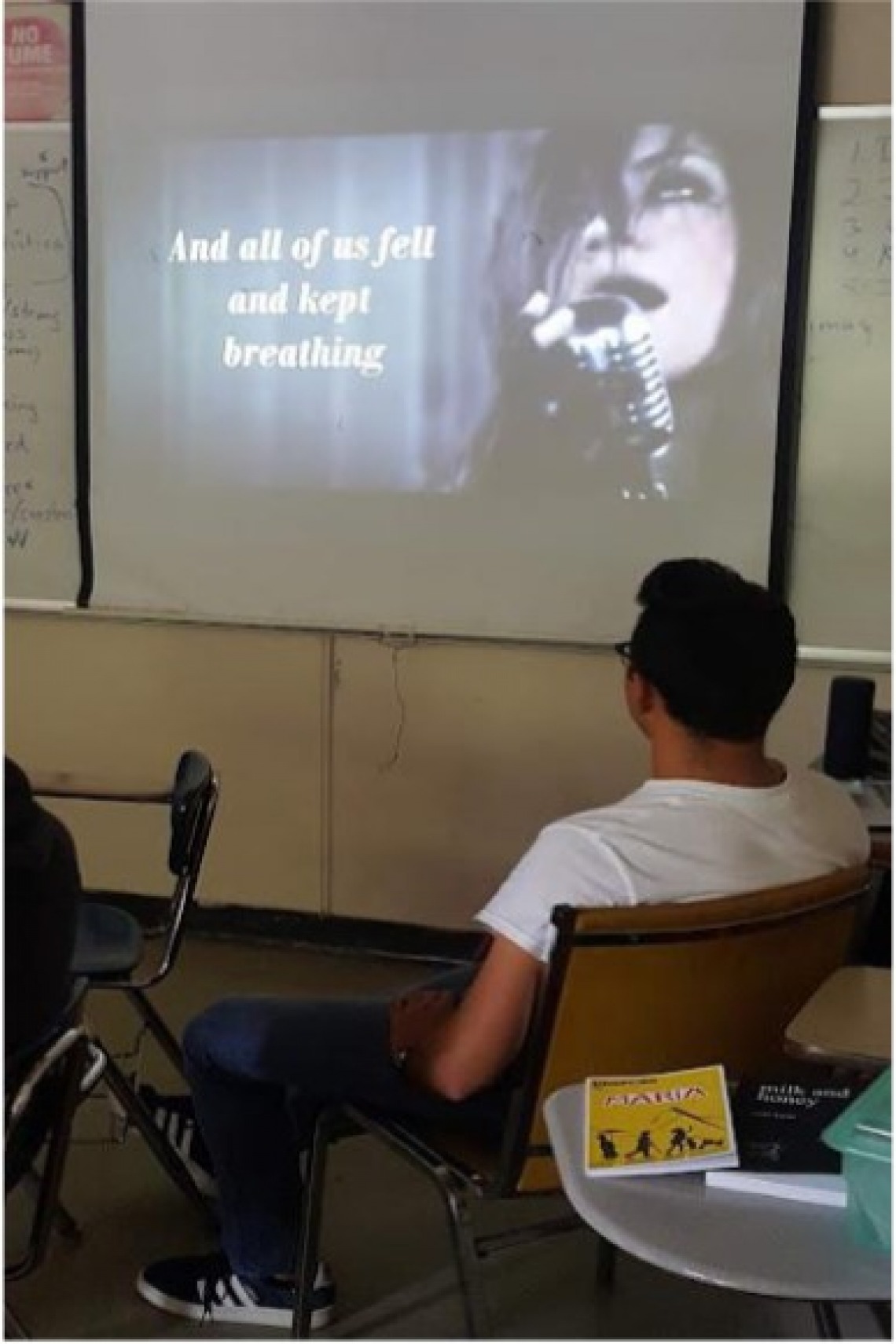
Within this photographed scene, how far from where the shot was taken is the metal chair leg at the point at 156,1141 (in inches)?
90.8

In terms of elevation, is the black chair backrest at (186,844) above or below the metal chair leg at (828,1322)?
above

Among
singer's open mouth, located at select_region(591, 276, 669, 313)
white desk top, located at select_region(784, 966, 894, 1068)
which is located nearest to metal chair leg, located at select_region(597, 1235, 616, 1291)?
white desk top, located at select_region(784, 966, 894, 1068)

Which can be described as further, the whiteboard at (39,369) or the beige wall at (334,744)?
the whiteboard at (39,369)

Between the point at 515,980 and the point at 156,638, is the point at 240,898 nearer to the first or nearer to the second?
the point at 156,638

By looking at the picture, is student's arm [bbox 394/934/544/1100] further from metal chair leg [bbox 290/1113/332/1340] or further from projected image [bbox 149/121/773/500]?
projected image [bbox 149/121/773/500]

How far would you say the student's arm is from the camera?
1.65m

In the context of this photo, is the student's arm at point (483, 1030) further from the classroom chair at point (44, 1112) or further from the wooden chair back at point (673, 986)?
the classroom chair at point (44, 1112)

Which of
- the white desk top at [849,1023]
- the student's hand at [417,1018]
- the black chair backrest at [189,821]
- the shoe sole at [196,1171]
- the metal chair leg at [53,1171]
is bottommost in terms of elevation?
the shoe sole at [196,1171]

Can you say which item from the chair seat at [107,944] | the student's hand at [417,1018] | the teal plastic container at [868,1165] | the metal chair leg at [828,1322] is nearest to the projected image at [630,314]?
the chair seat at [107,944]

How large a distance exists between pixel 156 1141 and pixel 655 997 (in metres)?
1.08

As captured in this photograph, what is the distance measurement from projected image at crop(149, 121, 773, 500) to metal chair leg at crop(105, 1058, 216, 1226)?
5.25 feet

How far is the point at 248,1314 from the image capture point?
6.93 feet

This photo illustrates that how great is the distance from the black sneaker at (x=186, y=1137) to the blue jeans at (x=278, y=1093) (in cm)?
28

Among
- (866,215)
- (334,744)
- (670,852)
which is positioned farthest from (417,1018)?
(866,215)
